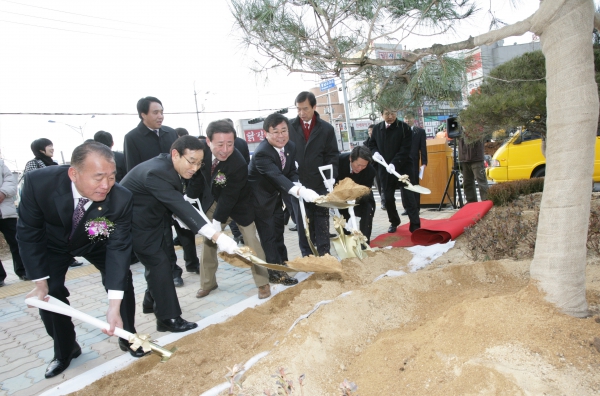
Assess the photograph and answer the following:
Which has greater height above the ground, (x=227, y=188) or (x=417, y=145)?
(x=417, y=145)

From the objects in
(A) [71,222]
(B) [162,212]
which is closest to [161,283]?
(B) [162,212]

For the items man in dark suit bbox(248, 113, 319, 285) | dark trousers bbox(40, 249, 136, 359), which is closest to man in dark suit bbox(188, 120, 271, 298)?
man in dark suit bbox(248, 113, 319, 285)

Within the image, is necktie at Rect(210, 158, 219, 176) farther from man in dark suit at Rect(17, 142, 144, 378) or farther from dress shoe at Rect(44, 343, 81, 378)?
dress shoe at Rect(44, 343, 81, 378)

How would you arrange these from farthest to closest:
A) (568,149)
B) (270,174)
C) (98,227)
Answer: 1. (270,174)
2. (98,227)
3. (568,149)

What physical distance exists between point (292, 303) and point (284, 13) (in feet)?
6.43

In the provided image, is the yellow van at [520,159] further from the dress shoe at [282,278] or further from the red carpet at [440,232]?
the dress shoe at [282,278]

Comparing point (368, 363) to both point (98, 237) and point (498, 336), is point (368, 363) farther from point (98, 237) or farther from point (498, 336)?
point (98, 237)

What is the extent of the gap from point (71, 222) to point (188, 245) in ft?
6.33

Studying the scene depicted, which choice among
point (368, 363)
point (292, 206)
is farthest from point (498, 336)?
point (292, 206)

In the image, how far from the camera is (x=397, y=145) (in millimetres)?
5078

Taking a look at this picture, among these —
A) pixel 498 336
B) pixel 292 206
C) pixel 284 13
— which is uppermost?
pixel 284 13

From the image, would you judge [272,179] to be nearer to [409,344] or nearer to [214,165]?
[214,165]

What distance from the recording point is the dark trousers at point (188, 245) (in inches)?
159

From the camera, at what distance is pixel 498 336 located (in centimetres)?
158
